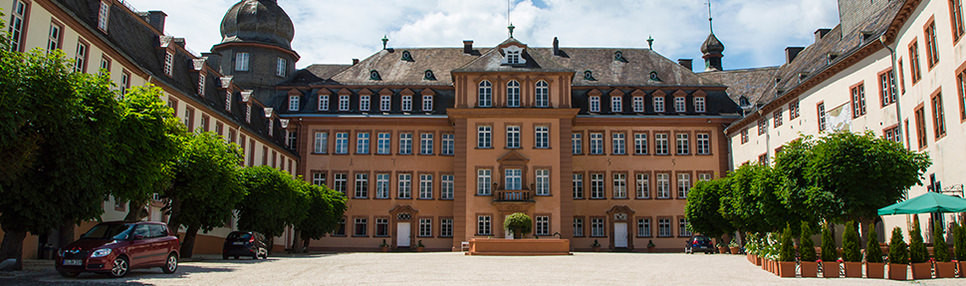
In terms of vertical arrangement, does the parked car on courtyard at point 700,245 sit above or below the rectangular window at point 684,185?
below

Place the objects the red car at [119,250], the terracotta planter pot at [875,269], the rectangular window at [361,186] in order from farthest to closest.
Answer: the rectangular window at [361,186]
the terracotta planter pot at [875,269]
the red car at [119,250]

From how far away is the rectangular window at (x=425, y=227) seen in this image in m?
52.3

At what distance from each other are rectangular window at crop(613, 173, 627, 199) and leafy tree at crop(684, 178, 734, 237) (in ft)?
26.5

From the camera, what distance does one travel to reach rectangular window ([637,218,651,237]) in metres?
52.6

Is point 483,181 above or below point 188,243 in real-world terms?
above

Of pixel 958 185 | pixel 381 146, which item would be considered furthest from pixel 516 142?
pixel 958 185

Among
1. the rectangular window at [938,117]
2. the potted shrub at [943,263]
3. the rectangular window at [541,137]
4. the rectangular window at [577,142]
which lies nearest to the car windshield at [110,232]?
the potted shrub at [943,263]

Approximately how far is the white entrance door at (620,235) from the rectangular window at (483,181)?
955 centimetres

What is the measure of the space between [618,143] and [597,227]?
5992mm

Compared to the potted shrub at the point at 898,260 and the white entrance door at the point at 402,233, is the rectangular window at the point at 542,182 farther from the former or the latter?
the potted shrub at the point at 898,260

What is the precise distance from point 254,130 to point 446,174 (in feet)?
45.2

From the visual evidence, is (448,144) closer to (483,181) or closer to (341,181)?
(483,181)

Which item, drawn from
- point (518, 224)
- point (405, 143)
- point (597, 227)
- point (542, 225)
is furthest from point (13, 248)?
point (597, 227)

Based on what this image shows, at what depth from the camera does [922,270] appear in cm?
1889
